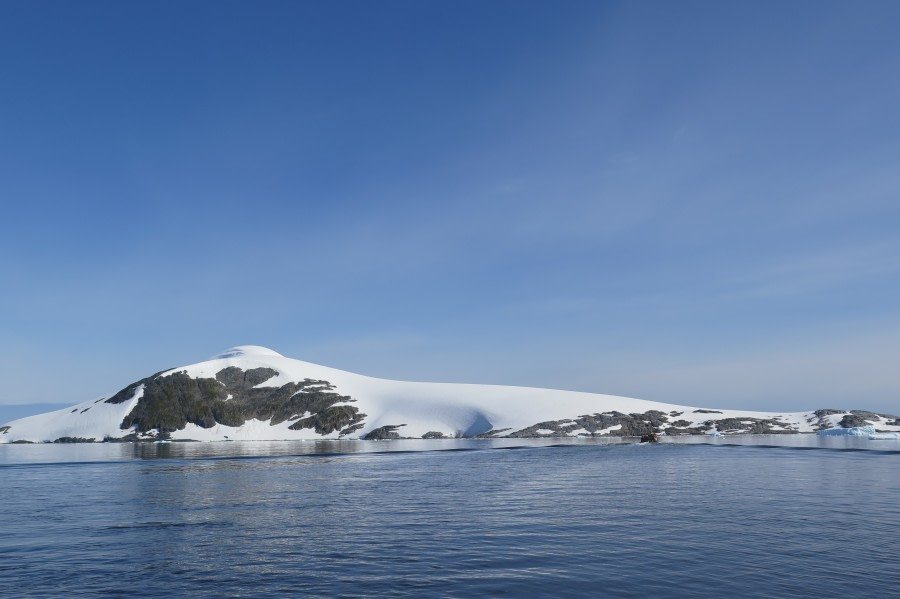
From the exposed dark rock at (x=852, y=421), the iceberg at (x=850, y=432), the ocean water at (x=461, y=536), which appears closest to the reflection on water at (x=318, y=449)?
the iceberg at (x=850, y=432)

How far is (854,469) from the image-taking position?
6078cm

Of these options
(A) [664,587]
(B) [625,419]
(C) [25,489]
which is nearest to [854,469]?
(A) [664,587]

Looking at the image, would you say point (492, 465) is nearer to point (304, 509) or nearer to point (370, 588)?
point (304, 509)

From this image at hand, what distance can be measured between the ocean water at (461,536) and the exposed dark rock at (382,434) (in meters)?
135

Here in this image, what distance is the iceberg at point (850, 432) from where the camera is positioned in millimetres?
153863

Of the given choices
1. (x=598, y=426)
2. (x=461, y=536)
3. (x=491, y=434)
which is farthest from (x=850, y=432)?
(x=461, y=536)

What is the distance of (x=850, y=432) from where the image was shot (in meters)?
160

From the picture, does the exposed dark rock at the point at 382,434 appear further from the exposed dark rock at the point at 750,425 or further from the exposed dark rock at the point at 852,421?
the exposed dark rock at the point at 852,421

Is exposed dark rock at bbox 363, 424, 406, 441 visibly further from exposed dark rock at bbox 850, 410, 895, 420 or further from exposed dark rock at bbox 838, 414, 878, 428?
exposed dark rock at bbox 850, 410, 895, 420

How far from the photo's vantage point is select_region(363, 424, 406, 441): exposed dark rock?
625ft

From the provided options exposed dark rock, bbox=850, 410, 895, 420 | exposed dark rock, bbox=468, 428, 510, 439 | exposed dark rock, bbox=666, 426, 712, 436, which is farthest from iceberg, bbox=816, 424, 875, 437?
exposed dark rock, bbox=468, 428, 510, 439

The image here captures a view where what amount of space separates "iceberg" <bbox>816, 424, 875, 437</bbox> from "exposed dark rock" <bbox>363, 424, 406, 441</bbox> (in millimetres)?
117192

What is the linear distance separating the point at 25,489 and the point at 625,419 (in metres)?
173

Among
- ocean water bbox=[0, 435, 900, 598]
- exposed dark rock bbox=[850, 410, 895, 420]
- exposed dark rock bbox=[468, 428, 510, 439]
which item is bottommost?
exposed dark rock bbox=[468, 428, 510, 439]
